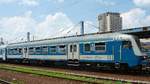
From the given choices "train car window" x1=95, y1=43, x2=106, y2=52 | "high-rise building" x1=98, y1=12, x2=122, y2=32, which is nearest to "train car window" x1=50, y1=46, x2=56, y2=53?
"train car window" x1=95, y1=43, x2=106, y2=52

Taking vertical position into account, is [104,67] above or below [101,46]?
below

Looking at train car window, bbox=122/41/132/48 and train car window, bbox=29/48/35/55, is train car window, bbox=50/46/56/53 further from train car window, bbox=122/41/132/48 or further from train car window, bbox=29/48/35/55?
train car window, bbox=122/41/132/48

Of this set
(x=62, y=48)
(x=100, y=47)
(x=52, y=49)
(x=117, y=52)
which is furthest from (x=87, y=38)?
(x=52, y=49)

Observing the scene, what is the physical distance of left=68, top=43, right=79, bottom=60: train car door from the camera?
1124 inches

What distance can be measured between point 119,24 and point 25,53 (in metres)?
33.4

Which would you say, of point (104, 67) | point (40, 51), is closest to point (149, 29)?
point (104, 67)

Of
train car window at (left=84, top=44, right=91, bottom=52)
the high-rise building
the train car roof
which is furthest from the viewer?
the high-rise building

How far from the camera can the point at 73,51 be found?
29.2m

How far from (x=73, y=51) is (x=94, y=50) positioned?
12.2 feet

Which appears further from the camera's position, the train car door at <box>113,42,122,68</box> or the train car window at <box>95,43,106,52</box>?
the train car window at <box>95,43,106,52</box>

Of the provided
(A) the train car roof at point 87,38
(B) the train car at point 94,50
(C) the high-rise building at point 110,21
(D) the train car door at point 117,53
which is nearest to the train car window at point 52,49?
(B) the train car at point 94,50

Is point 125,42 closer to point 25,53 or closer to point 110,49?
point 110,49

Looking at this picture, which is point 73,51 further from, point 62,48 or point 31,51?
point 31,51

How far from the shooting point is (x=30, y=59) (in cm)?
4031
